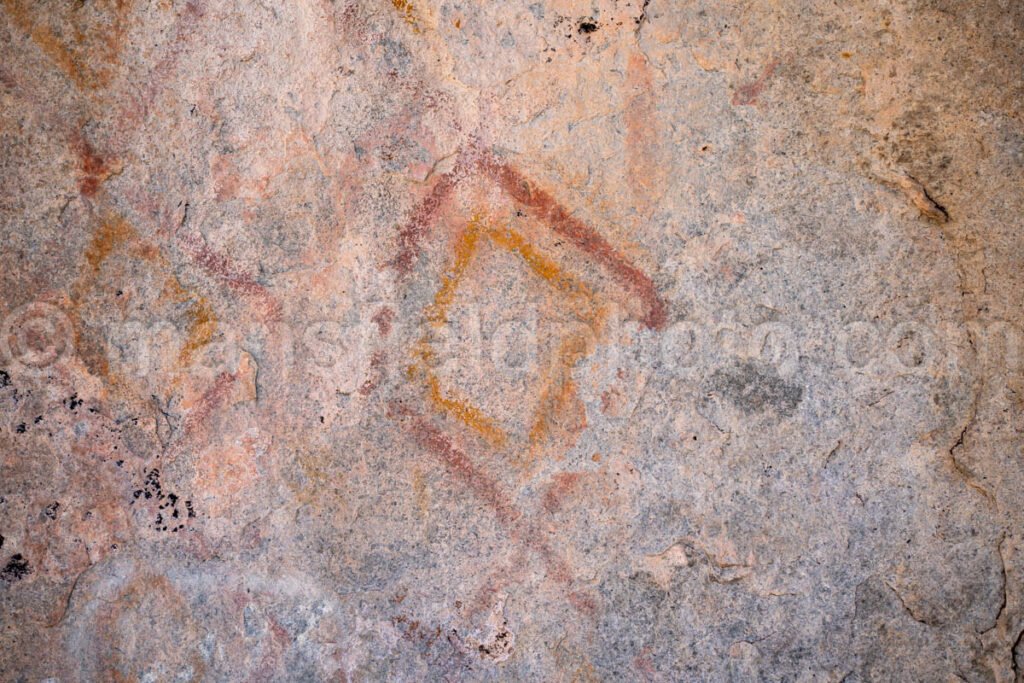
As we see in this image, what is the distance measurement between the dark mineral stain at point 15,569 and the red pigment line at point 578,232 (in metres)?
1.13

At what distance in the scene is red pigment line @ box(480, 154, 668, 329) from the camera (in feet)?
4.70

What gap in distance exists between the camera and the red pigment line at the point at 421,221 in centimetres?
145

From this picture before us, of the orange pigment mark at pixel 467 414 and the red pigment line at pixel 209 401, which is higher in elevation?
the orange pigment mark at pixel 467 414

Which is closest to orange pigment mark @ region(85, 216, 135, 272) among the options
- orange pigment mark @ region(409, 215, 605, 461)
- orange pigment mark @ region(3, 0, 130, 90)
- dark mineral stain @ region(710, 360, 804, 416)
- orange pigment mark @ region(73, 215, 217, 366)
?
orange pigment mark @ region(73, 215, 217, 366)

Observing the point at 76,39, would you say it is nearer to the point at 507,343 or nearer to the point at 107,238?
the point at 107,238

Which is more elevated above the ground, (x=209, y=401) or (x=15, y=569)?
(x=209, y=401)

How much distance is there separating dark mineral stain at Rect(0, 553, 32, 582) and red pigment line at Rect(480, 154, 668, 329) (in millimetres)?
1129

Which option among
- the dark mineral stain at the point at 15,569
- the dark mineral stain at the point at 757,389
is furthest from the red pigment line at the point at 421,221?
the dark mineral stain at the point at 15,569

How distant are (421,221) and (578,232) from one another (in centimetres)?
29

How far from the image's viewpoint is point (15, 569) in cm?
146

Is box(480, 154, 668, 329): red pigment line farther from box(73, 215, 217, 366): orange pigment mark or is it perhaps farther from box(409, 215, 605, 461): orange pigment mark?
box(73, 215, 217, 366): orange pigment mark

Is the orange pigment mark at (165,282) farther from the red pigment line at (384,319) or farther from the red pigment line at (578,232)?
the red pigment line at (578,232)

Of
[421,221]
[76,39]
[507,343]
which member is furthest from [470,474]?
[76,39]

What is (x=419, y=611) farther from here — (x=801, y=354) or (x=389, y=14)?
(x=389, y=14)
